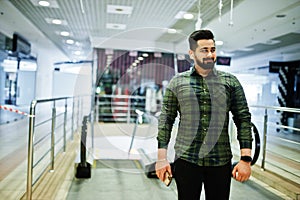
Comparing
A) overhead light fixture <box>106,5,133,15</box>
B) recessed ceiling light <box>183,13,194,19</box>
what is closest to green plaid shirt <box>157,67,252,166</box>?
overhead light fixture <box>106,5,133,15</box>

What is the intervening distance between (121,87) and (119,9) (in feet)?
13.2

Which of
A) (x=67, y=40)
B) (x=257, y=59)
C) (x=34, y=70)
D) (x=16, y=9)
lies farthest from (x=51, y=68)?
(x=257, y=59)

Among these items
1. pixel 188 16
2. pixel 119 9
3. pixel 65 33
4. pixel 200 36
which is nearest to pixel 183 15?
pixel 188 16

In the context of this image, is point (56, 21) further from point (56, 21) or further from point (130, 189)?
point (130, 189)

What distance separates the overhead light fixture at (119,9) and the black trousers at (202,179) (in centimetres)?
486

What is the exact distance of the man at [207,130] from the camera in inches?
55.7

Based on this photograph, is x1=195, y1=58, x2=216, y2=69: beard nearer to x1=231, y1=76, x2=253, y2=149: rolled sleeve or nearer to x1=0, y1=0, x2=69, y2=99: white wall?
x1=231, y1=76, x2=253, y2=149: rolled sleeve

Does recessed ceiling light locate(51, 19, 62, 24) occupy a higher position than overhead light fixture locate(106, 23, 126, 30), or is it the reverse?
overhead light fixture locate(106, 23, 126, 30)

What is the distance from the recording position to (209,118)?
143 cm

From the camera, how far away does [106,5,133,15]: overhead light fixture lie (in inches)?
229

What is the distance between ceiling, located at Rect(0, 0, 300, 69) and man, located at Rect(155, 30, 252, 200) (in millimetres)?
2875

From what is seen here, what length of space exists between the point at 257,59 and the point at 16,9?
8203mm

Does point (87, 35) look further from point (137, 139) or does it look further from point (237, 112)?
point (237, 112)

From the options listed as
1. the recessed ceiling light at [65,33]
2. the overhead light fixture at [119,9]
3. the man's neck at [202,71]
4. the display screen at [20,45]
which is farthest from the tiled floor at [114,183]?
the display screen at [20,45]
